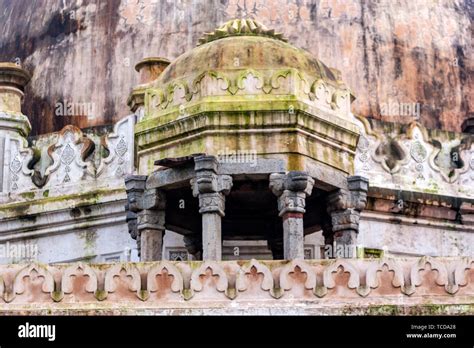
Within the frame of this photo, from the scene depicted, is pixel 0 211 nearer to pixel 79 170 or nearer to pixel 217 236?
pixel 79 170

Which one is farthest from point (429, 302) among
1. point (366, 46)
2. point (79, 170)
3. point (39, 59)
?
point (39, 59)

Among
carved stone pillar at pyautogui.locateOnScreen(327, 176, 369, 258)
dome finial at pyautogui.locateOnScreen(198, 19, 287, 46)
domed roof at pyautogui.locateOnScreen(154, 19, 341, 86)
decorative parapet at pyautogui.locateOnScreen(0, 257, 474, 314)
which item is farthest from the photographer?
dome finial at pyautogui.locateOnScreen(198, 19, 287, 46)

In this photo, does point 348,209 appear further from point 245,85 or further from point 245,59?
point 245,59

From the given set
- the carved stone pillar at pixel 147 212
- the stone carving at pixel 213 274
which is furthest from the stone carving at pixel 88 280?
the carved stone pillar at pixel 147 212

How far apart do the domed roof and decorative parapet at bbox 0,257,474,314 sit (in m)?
4.59

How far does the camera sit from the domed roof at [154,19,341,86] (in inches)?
880

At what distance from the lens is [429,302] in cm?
1786

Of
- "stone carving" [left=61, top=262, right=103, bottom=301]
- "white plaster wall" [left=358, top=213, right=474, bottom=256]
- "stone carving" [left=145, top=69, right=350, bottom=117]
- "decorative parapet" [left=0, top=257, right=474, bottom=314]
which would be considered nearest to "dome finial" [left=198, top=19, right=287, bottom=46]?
"stone carving" [left=145, top=69, right=350, bottom=117]

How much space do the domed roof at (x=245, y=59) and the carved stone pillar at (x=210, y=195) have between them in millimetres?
1532

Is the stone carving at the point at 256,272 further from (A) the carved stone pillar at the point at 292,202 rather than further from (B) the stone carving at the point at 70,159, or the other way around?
(B) the stone carving at the point at 70,159

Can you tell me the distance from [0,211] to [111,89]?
3.88 metres

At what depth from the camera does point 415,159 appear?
26297mm

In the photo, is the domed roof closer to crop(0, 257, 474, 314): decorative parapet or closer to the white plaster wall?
the white plaster wall
